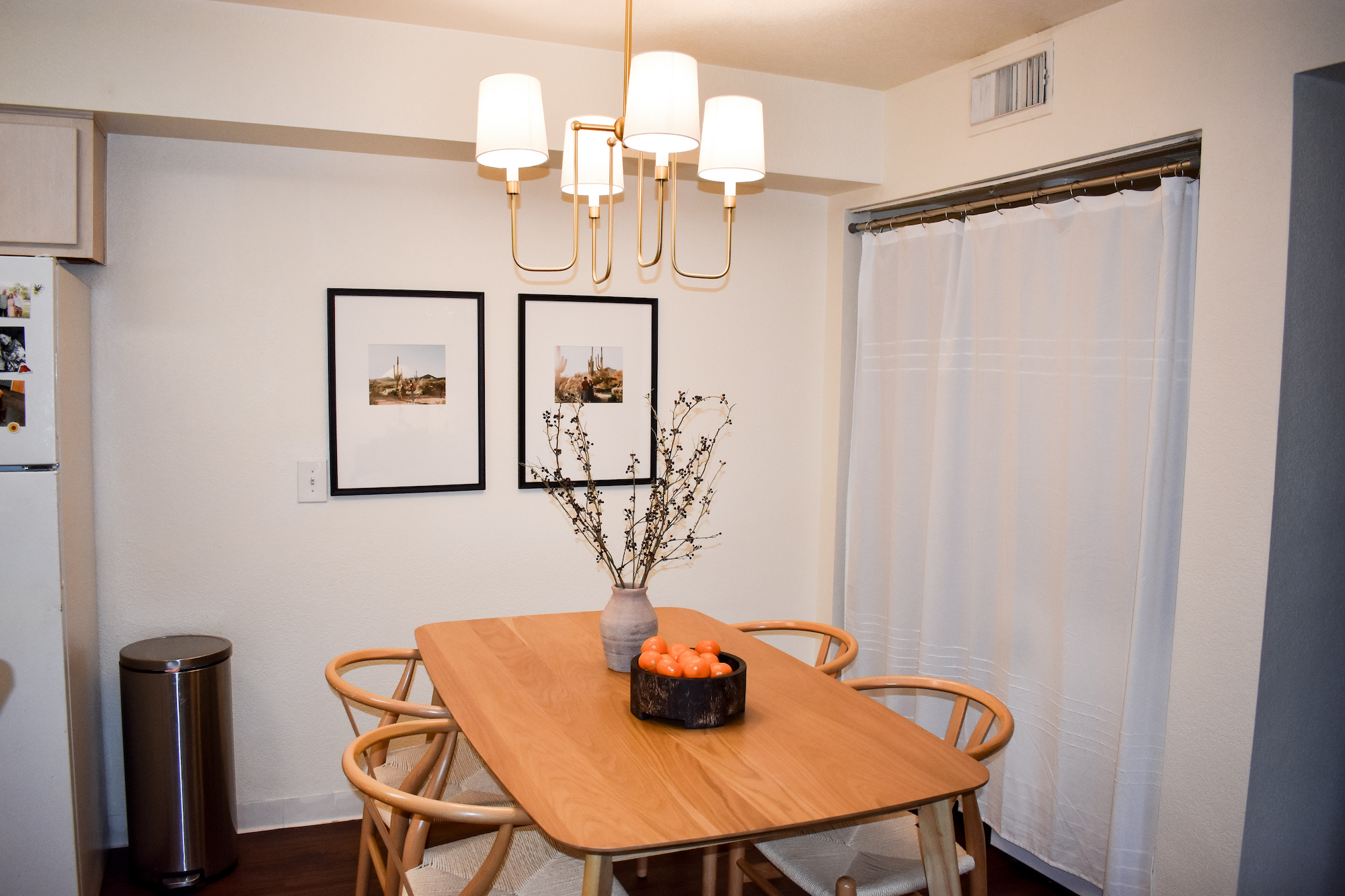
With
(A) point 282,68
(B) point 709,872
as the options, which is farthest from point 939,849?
(A) point 282,68

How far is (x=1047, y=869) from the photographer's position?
121 inches

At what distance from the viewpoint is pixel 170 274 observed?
310 cm

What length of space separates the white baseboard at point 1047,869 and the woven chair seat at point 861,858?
3.10ft

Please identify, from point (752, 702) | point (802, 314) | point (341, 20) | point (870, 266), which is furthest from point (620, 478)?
point (341, 20)

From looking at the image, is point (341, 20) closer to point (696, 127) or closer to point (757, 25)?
point (757, 25)

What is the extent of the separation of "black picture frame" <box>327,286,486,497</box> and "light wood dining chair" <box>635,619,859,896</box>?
1.18 m

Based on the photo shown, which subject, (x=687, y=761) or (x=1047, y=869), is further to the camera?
(x=1047, y=869)

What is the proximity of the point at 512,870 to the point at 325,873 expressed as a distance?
132cm

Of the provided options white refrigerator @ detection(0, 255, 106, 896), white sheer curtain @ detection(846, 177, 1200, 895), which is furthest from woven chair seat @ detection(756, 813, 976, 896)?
white refrigerator @ detection(0, 255, 106, 896)

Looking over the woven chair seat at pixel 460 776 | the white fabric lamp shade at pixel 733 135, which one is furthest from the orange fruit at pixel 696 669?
the white fabric lamp shade at pixel 733 135

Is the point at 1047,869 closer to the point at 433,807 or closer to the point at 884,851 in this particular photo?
the point at 884,851

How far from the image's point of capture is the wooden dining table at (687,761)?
1.64 meters

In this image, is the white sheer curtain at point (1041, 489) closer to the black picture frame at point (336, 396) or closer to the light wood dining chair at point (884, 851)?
the light wood dining chair at point (884, 851)

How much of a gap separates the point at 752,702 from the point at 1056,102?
203cm
